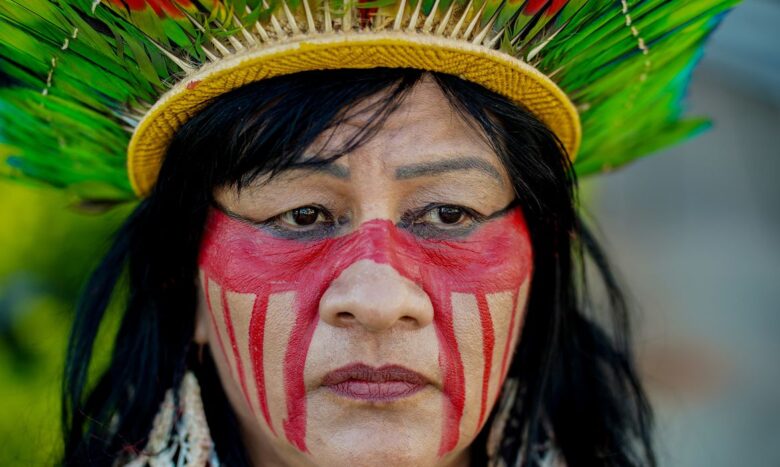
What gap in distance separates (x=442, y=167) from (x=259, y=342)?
1.77 ft

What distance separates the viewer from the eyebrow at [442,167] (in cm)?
187

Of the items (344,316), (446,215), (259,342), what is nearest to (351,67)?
(446,215)

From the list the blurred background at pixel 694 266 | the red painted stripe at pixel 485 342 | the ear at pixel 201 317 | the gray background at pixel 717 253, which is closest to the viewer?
the red painted stripe at pixel 485 342

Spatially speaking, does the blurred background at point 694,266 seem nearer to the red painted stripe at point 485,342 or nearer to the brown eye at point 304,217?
the brown eye at point 304,217

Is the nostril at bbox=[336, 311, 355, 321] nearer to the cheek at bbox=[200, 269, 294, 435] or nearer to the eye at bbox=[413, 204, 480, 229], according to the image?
the cheek at bbox=[200, 269, 294, 435]

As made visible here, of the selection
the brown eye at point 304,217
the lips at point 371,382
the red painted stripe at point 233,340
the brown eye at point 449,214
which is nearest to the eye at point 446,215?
the brown eye at point 449,214

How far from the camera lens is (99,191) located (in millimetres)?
2414

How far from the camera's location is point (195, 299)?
2248 millimetres

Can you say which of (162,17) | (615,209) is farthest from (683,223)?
(162,17)

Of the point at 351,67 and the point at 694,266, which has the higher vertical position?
the point at 694,266

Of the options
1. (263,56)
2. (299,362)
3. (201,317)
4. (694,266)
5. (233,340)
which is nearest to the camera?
(263,56)

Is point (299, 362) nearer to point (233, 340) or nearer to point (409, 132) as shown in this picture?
point (233, 340)

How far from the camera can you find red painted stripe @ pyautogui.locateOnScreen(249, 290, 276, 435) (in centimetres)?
193

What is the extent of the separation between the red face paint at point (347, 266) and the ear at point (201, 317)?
0.37 ft
